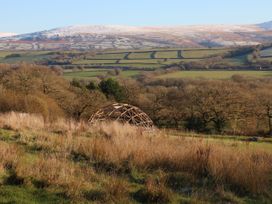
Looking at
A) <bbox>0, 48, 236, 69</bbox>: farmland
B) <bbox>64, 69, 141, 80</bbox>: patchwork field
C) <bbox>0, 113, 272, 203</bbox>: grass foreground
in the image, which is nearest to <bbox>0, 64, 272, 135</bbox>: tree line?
<bbox>64, 69, 141, 80</bbox>: patchwork field

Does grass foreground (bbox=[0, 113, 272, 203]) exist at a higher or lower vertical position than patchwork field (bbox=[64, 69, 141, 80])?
higher

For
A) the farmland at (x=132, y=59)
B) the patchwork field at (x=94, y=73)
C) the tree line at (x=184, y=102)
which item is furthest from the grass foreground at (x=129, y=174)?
the farmland at (x=132, y=59)

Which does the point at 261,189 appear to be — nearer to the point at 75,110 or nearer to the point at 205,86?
the point at 75,110

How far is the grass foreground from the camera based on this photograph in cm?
741

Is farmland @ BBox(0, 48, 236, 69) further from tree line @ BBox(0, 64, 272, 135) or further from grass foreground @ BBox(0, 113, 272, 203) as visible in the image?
grass foreground @ BBox(0, 113, 272, 203)

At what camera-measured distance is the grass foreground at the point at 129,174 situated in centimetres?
741

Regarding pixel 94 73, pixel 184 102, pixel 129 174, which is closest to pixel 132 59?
pixel 94 73

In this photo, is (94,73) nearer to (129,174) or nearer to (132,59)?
(132,59)

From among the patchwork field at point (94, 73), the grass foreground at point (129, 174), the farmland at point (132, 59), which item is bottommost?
the farmland at point (132, 59)

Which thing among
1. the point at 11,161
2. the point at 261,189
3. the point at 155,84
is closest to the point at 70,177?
the point at 11,161

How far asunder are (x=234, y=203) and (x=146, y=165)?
2.57 meters

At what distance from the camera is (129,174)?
29.5ft

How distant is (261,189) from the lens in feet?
26.6

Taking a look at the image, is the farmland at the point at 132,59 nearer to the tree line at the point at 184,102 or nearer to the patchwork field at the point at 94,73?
the patchwork field at the point at 94,73
